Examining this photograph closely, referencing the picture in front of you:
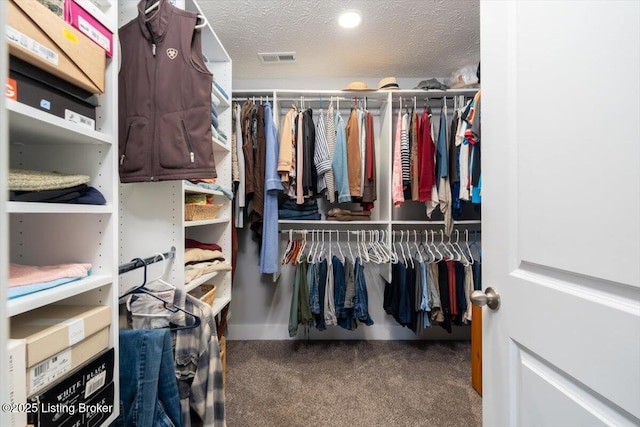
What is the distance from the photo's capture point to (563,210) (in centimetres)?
49

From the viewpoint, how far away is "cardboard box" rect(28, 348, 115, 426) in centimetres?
54

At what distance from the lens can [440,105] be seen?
2.26 metres

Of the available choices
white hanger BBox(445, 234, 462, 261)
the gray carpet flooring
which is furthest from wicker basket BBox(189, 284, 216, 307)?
white hanger BBox(445, 234, 462, 261)

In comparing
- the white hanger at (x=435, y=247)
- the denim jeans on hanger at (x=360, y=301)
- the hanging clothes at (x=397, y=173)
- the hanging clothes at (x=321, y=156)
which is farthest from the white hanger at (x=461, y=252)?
the hanging clothes at (x=321, y=156)

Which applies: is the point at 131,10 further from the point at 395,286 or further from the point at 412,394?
the point at 412,394

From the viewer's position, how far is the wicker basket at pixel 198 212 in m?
1.24

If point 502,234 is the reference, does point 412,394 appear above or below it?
below

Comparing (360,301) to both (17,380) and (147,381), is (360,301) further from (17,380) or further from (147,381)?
(17,380)

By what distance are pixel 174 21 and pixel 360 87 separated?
131 centimetres

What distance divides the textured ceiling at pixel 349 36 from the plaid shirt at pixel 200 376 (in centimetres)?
180

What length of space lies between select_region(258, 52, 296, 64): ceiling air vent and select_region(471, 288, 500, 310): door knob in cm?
206

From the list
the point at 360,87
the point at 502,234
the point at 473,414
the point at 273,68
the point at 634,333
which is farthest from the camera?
the point at 273,68

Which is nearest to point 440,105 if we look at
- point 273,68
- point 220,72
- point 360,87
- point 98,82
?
point 360,87

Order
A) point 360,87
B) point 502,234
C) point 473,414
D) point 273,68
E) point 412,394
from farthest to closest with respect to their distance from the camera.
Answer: point 273,68
point 360,87
point 412,394
point 473,414
point 502,234
